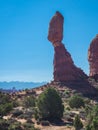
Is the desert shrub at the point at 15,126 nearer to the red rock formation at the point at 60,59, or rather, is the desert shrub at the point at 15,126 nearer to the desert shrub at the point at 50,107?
the desert shrub at the point at 50,107

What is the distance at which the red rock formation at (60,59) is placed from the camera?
10369 cm

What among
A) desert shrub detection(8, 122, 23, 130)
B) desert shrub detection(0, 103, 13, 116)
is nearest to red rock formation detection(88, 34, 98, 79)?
desert shrub detection(0, 103, 13, 116)

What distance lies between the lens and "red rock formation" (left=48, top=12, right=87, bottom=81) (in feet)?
340

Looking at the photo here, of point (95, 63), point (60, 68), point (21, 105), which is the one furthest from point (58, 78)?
point (21, 105)

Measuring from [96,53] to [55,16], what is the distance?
1830 centimetres

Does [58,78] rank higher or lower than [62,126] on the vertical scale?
higher

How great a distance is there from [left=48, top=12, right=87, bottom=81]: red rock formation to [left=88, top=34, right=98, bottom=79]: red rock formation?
19.3ft

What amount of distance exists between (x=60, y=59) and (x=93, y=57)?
1549 cm

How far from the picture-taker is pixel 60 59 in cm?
10456

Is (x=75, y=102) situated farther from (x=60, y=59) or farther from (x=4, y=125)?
(x=60, y=59)

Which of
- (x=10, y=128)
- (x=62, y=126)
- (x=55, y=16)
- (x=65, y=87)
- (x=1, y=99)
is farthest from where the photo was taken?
(x=55, y=16)

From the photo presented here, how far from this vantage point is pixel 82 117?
62188 mm

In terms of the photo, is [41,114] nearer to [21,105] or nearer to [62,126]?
[62,126]

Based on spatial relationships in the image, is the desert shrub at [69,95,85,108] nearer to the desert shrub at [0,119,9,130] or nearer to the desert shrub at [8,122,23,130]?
the desert shrub at [0,119,9,130]
